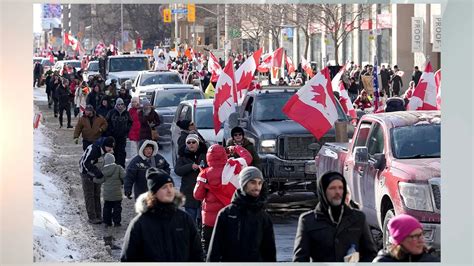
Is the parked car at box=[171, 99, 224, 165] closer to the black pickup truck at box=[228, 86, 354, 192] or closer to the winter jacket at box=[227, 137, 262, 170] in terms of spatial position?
the black pickup truck at box=[228, 86, 354, 192]

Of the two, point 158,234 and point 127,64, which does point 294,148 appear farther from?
point 127,64

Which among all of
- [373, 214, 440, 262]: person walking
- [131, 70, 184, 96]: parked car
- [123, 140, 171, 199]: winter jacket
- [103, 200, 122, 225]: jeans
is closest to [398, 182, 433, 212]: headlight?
[123, 140, 171, 199]: winter jacket

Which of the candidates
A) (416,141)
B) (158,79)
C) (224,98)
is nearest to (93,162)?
(224,98)

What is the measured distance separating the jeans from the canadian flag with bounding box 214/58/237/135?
8.00 ft

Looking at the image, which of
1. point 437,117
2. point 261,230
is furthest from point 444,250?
point 437,117

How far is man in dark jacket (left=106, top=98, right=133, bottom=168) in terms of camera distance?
22.8 metres

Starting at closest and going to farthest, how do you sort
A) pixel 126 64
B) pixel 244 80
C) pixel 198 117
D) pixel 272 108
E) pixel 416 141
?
pixel 416 141, pixel 272 108, pixel 244 80, pixel 198 117, pixel 126 64

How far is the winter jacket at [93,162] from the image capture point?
16.8 metres

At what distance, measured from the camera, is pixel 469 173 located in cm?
1095

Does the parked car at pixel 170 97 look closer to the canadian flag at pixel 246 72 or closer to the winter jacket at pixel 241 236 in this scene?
the canadian flag at pixel 246 72

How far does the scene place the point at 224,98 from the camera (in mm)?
18516

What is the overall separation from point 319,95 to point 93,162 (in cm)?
338

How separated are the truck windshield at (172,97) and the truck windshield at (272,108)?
9742mm

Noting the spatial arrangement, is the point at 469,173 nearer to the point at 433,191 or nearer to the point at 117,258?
the point at 433,191
